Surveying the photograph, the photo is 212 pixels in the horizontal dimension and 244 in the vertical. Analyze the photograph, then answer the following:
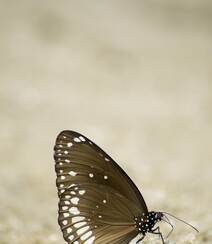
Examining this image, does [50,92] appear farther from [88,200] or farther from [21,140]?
[88,200]

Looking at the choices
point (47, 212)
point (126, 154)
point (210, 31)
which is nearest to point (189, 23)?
point (210, 31)

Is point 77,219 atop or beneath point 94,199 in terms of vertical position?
beneath

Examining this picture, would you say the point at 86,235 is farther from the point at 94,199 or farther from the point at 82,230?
the point at 94,199

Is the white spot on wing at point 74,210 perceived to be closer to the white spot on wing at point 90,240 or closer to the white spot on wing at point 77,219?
the white spot on wing at point 77,219

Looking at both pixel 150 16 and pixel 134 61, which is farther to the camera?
pixel 150 16

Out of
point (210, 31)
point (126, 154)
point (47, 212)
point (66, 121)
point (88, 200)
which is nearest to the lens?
point (88, 200)

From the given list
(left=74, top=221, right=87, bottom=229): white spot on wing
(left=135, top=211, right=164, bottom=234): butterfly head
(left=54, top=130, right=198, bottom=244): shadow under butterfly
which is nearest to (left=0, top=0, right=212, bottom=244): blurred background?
(left=135, top=211, right=164, bottom=234): butterfly head

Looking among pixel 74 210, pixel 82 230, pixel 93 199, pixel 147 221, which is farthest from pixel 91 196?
pixel 147 221
